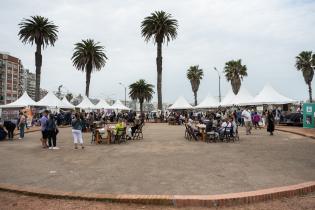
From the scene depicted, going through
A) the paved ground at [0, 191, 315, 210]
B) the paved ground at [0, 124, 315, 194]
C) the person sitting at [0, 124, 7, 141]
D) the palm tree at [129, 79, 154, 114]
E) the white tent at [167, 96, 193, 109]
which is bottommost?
the paved ground at [0, 191, 315, 210]

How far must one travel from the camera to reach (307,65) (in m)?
59.6

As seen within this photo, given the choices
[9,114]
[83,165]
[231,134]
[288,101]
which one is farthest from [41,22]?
[83,165]

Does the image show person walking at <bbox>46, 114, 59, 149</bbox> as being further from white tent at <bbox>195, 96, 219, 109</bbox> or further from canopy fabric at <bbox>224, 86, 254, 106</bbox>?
white tent at <bbox>195, 96, 219, 109</bbox>

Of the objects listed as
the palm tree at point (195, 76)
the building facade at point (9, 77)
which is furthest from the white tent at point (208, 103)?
the building facade at point (9, 77)

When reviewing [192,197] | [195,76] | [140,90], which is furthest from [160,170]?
[195,76]

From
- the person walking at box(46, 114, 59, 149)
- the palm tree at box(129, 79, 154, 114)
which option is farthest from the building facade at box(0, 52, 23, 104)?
the person walking at box(46, 114, 59, 149)

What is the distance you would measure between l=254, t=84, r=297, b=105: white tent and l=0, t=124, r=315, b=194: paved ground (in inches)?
729

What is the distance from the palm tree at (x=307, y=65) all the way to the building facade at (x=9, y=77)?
99.2 meters

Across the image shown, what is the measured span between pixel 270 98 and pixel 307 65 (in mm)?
35964

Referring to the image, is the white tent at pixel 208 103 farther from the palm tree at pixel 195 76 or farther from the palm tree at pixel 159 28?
the palm tree at pixel 195 76

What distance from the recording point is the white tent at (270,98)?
95.0ft

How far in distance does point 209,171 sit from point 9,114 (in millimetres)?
24353

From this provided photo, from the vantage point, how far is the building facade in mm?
118050

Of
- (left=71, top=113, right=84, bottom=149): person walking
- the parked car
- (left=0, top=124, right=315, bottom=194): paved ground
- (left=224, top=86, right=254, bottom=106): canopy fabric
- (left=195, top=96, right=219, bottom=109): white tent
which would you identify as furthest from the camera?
(left=195, top=96, right=219, bottom=109): white tent
